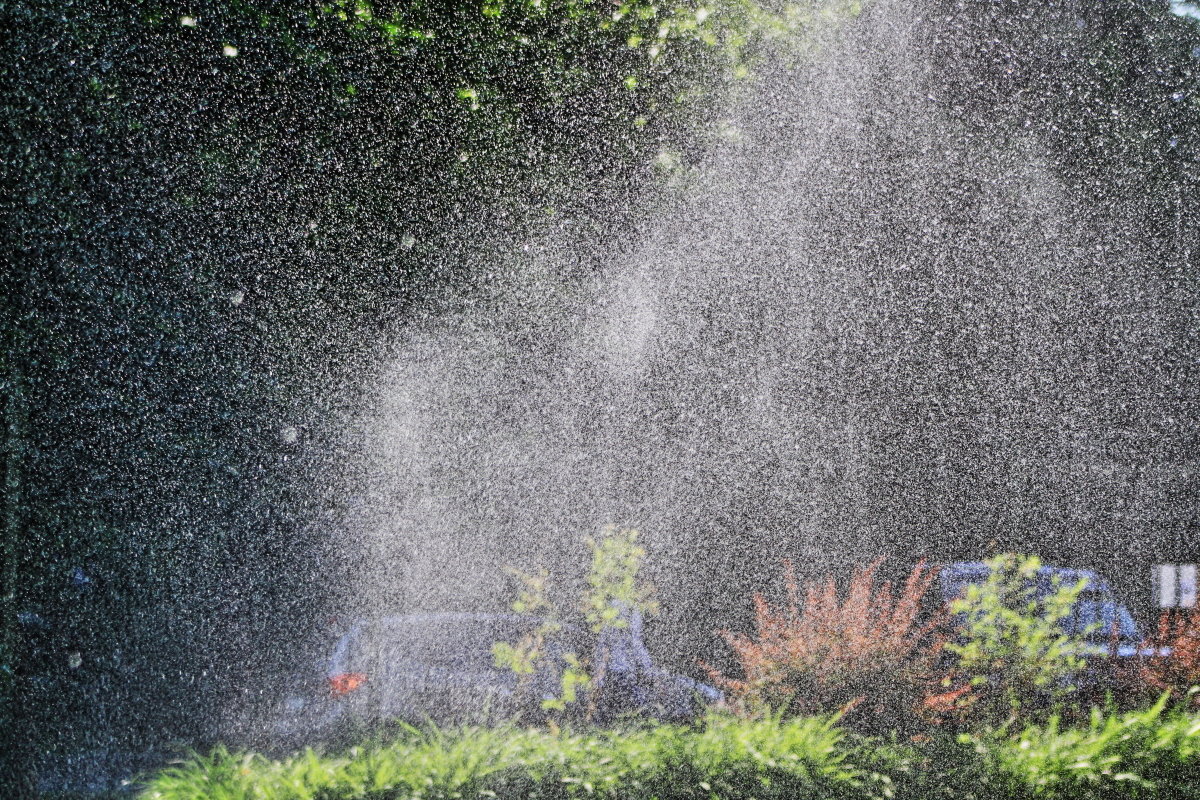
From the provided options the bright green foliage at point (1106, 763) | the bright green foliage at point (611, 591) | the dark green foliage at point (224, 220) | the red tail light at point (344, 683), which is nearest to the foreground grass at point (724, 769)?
the bright green foliage at point (1106, 763)

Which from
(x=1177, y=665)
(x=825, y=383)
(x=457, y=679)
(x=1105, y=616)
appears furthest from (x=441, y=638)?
(x=825, y=383)

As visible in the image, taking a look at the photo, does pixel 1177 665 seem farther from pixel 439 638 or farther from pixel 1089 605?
pixel 439 638

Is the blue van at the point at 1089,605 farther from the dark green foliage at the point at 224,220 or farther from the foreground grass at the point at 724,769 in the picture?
the dark green foliage at the point at 224,220

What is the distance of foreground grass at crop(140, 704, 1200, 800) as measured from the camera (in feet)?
8.00

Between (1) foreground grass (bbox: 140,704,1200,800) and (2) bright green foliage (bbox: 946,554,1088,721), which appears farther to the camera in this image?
(2) bright green foliage (bbox: 946,554,1088,721)

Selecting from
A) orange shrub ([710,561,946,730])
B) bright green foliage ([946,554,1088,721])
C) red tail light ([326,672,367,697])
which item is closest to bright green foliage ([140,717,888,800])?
orange shrub ([710,561,946,730])

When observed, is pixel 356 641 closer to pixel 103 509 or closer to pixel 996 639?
pixel 103 509

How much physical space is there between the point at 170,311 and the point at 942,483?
8614 millimetres

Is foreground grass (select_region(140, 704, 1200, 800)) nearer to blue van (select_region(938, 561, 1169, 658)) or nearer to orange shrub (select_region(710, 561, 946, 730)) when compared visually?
orange shrub (select_region(710, 561, 946, 730))

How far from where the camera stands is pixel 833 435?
995cm

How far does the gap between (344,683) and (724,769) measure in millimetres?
2551

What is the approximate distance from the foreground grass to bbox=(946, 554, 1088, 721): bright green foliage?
0.77m

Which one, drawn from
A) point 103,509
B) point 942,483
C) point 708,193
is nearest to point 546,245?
point 708,193

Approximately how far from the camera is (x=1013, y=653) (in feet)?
12.2
